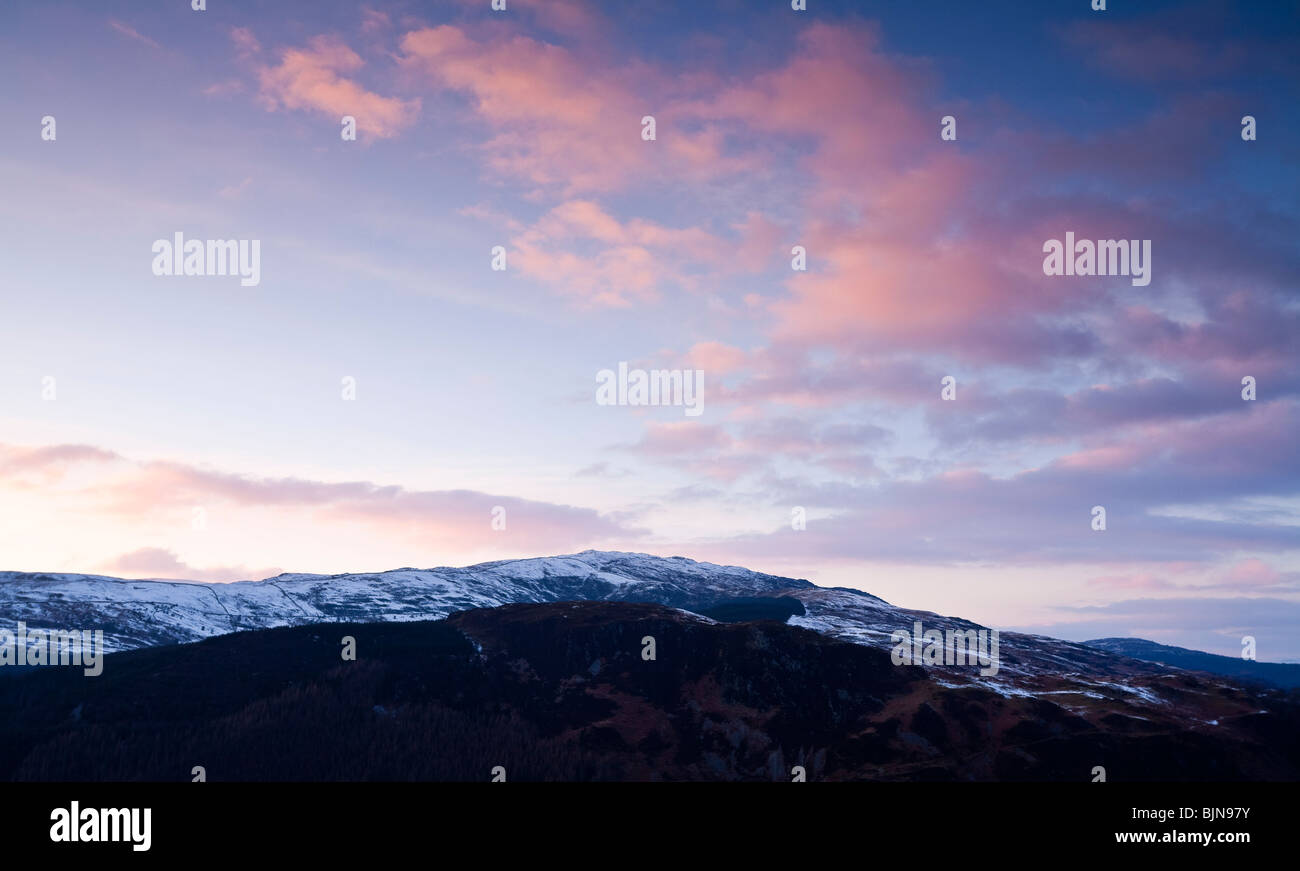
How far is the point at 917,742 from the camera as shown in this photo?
19812 centimetres
